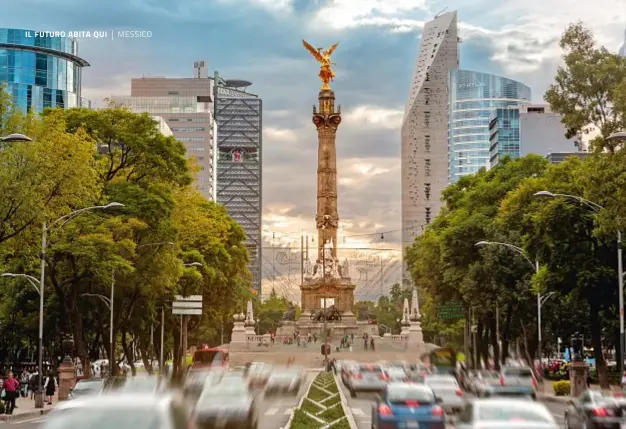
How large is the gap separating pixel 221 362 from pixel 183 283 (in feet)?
22.2

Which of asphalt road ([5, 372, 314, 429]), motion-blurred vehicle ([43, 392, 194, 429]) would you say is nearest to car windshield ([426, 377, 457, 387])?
asphalt road ([5, 372, 314, 429])

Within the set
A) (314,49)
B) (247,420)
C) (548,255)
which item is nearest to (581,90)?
(548,255)

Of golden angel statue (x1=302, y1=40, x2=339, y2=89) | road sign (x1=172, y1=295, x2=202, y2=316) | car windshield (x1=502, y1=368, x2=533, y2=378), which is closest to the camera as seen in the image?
car windshield (x1=502, y1=368, x2=533, y2=378)

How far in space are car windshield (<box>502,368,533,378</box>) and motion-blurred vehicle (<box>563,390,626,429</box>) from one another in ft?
47.7

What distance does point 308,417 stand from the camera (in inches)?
1265

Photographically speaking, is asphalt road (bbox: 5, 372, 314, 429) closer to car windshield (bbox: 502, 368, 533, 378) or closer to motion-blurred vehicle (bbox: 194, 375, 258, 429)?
motion-blurred vehicle (bbox: 194, 375, 258, 429)

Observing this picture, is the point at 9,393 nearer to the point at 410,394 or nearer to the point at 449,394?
the point at 449,394

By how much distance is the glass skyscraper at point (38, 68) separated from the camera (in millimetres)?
132625

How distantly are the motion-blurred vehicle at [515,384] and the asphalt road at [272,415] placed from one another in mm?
7360

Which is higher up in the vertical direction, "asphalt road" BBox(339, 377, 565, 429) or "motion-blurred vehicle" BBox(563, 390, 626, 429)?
"motion-blurred vehicle" BBox(563, 390, 626, 429)

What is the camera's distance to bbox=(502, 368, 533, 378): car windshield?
1747 inches

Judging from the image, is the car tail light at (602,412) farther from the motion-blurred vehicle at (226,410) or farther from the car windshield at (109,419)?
the car windshield at (109,419)

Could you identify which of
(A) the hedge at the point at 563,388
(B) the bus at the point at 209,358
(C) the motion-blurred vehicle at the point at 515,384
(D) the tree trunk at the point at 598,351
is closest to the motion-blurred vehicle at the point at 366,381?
(C) the motion-blurred vehicle at the point at 515,384

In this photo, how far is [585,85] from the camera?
149ft
